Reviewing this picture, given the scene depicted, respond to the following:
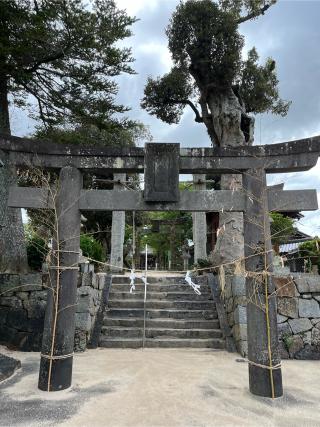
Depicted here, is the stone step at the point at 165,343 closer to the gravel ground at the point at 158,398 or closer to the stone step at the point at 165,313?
the stone step at the point at 165,313

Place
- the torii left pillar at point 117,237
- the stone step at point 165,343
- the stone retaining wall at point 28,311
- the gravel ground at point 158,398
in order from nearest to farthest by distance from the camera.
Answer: the gravel ground at point 158,398 < the stone retaining wall at point 28,311 < the stone step at point 165,343 < the torii left pillar at point 117,237

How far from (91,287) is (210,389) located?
4.10m

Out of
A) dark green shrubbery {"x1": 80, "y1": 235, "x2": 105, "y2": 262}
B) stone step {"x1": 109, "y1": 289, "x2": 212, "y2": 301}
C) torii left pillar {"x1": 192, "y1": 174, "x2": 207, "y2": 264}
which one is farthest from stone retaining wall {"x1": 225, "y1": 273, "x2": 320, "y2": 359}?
torii left pillar {"x1": 192, "y1": 174, "x2": 207, "y2": 264}

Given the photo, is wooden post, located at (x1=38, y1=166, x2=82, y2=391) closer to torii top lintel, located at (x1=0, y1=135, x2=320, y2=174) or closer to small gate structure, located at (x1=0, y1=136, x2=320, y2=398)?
small gate structure, located at (x1=0, y1=136, x2=320, y2=398)

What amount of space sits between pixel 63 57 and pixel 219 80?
5.45 meters

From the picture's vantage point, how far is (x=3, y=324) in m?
7.39

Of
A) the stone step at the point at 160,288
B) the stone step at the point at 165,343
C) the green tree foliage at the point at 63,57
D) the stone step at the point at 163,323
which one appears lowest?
the stone step at the point at 165,343

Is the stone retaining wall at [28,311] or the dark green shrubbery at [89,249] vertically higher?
the dark green shrubbery at [89,249]

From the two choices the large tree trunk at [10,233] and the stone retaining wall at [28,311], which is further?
the large tree trunk at [10,233]

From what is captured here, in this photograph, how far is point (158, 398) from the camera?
4230mm

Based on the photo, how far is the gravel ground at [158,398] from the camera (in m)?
3.57

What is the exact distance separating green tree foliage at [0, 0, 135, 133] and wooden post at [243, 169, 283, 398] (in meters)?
6.39

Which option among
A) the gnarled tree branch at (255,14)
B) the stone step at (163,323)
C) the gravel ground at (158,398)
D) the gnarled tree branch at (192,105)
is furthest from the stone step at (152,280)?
the gnarled tree branch at (255,14)

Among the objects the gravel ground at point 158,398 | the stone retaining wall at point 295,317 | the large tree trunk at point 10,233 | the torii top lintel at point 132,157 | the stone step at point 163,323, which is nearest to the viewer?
the gravel ground at point 158,398
